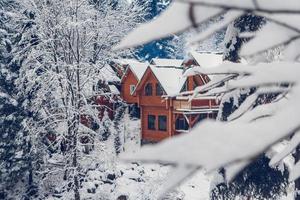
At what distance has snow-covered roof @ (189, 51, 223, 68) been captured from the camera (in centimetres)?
2714

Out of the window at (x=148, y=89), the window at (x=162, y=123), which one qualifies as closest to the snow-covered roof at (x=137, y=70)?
the window at (x=148, y=89)

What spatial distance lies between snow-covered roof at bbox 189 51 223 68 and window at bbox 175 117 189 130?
373 cm

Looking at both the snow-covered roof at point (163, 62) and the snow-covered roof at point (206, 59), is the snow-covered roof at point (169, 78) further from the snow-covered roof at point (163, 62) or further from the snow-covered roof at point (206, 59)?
the snow-covered roof at point (163, 62)

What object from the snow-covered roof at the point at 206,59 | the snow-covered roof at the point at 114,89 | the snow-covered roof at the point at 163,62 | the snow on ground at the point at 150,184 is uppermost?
the snow-covered roof at the point at 163,62

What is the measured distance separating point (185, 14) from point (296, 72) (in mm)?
339

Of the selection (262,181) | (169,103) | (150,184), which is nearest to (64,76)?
(150,184)

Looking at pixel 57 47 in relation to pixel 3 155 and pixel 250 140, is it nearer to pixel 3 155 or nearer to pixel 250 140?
pixel 3 155

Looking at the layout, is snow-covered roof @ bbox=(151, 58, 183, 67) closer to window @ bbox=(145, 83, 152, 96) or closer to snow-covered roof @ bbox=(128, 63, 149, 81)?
snow-covered roof @ bbox=(128, 63, 149, 81)

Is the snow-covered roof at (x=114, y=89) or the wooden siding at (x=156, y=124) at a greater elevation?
the snow-covered roof at (x=114, y=89)

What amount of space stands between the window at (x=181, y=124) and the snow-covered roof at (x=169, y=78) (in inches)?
77.2

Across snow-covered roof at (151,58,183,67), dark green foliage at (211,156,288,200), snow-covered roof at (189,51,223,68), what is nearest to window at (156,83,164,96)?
snow-covered roof at (189,51,223,68)

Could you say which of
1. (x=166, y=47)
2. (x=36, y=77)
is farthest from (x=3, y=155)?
(x=166, y=47)

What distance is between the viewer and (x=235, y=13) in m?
1.18

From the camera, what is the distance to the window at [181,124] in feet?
89.7
